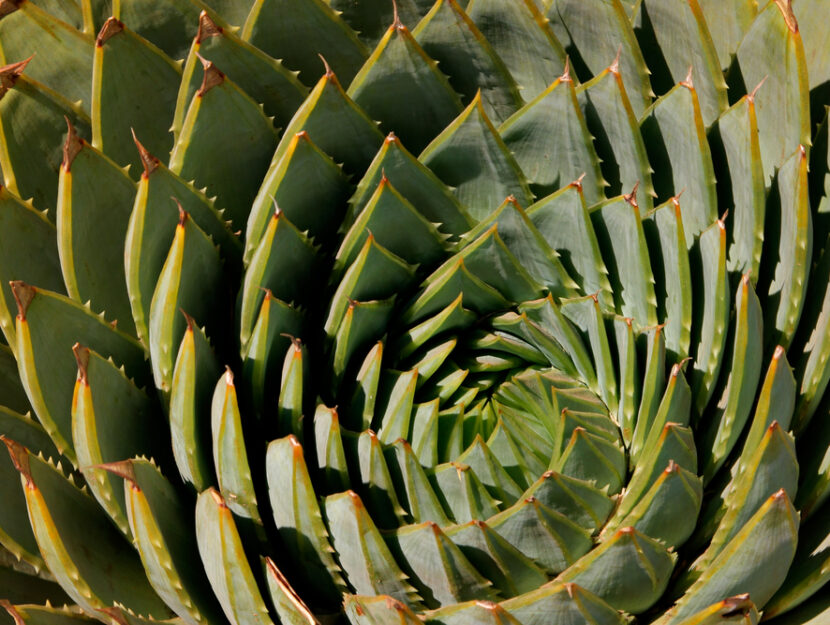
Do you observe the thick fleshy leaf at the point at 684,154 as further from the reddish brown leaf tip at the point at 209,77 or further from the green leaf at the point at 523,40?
the reddish brown leaf tip at the point at 209,77

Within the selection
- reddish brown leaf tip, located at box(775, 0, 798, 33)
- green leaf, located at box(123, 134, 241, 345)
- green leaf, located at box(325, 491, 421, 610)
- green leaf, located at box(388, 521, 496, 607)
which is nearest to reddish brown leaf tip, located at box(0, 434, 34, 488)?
green leaf, located at box(123, 134, 241, 345)

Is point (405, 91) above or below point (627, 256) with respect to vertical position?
above

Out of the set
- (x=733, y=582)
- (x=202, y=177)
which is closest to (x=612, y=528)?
(x=733, y=582)

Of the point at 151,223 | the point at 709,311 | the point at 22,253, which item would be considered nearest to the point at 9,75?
the point at 22,253

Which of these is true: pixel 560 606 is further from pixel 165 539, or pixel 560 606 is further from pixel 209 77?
pixel 209 77

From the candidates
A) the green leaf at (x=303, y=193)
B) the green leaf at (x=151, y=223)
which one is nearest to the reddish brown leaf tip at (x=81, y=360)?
the green leaf at (x=151, y=223)

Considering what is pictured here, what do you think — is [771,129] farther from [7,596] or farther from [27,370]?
[7,596]
